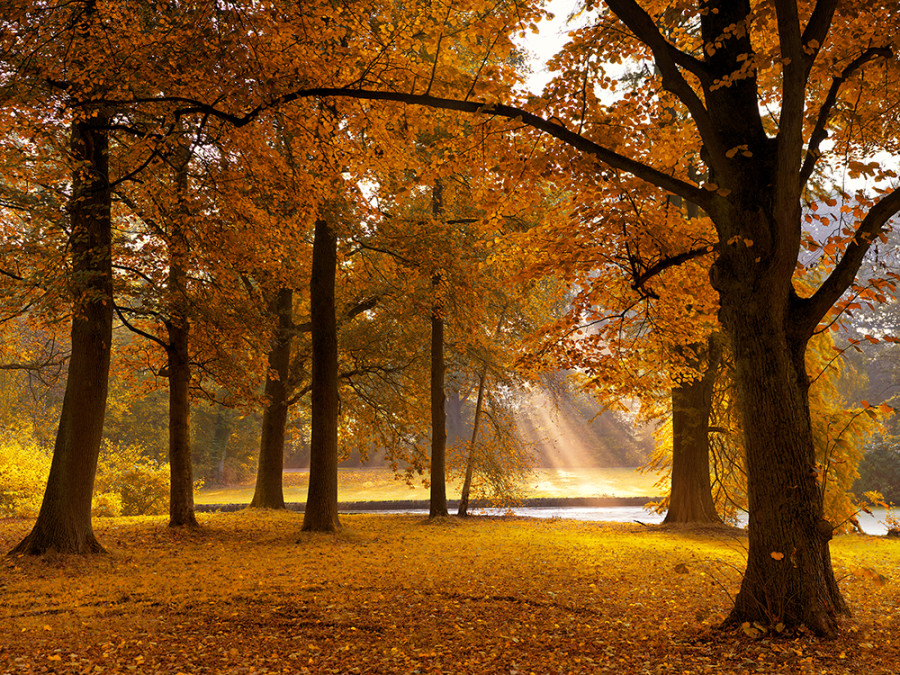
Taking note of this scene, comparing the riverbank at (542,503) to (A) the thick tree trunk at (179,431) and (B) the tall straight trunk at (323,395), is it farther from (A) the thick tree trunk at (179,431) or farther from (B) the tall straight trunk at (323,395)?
(B) the tall straight trunk at (323,395)

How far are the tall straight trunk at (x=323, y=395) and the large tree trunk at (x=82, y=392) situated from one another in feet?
10.7

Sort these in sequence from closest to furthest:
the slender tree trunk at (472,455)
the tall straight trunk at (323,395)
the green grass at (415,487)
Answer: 1. the tall straight trunk at (323,395)
2. the slender tree trunk at (472,455)
3. the green grass at (415,487)

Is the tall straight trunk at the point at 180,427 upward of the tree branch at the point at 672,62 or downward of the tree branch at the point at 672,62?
downward

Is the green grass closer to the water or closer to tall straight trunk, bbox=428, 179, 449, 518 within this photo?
the water

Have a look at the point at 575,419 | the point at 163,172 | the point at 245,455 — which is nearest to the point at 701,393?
the point at 163,172

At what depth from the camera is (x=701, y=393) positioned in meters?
13.2

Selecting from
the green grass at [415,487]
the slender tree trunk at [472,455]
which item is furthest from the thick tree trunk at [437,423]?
the green grass at [415,487]

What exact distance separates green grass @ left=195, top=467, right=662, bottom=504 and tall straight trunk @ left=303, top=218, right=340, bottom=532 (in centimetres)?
1605

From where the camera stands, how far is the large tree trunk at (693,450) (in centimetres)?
1303

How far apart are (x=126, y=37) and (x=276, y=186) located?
2597mm

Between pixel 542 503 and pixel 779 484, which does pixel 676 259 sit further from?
pixel 542 503

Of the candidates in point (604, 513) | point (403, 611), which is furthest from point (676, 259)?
point (604, 513)

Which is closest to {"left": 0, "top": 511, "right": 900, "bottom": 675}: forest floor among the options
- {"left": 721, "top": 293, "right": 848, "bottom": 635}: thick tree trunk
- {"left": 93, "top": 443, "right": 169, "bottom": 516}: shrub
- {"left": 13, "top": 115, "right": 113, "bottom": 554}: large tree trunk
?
{"left": 721, "top": 293, "right": 848, "bottom": 635}: thick tree trunk

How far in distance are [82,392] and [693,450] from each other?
1117 centimetres
